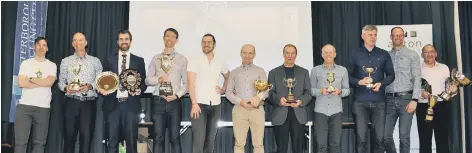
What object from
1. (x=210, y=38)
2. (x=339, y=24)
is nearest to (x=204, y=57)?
(x=210, y=38)

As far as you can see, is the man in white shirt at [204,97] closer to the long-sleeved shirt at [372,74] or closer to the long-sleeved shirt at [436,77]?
the long-sleeved shirt at [372,74]

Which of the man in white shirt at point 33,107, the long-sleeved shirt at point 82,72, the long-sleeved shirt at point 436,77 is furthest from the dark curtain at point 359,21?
the man in white shirt at point 33,107

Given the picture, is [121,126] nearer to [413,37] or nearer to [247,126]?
[247,126]

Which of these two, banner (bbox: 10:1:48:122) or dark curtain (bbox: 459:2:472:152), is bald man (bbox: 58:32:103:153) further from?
dark curtain (bbox: 459:2:472:152)

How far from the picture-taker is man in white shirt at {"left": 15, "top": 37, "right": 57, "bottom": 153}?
5199 mm

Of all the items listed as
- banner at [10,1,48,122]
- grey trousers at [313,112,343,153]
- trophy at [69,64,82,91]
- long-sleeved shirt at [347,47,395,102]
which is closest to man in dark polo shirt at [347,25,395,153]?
long-sleeved shirt at [347,47,395,102]

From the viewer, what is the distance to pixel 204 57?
17.5 ft

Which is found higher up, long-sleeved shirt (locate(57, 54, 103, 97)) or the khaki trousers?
long-sleeved shirt (locate(57, 54, 103, 97))

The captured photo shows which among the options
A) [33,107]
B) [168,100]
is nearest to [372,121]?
[168,100]

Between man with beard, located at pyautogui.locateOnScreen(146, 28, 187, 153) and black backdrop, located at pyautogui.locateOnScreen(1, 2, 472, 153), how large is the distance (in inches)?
66.2

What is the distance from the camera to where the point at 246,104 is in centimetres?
512

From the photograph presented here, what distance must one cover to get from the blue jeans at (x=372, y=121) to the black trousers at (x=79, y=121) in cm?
306

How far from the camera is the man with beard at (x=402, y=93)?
206 inches

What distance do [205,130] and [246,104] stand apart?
0.54m
